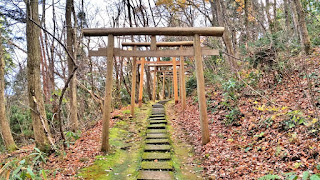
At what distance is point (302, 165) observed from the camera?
347cm

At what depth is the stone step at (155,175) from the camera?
14.8 feet

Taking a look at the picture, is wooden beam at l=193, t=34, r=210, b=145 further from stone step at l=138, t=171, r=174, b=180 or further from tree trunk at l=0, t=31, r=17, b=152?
tree trunk at l=0, t=31, r=17, b=152

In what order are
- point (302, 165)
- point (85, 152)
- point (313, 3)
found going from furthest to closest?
point (313, 3), point (85, 152), point (302, 165)

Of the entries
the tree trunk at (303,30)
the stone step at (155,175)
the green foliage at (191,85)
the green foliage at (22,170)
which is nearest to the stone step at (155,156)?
the stone step at (155,175)

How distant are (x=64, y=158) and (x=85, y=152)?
2.09 ft

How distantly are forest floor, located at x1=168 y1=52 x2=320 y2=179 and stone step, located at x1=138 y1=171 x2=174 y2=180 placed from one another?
33.2 inches

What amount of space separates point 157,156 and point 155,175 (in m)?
→ 1.04

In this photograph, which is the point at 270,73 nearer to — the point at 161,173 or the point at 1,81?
the point at 161,173

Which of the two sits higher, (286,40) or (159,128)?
(286,40)

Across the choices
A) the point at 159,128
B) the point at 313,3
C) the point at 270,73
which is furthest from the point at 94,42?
the point at 313,3

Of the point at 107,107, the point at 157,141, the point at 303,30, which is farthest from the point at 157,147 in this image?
the point at 303,30

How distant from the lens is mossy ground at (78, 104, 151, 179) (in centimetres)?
484

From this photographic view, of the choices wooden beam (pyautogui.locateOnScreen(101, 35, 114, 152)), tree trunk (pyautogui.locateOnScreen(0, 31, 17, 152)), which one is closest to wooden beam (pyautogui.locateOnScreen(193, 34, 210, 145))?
wooden beam (pyautogui.locateOnScreen(101, 35, 114, 152))

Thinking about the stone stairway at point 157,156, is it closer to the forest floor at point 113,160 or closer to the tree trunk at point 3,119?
the forest floor at point 113,160
